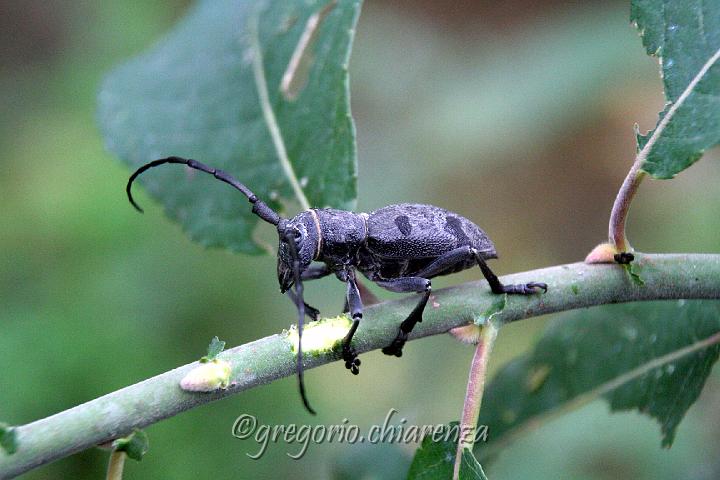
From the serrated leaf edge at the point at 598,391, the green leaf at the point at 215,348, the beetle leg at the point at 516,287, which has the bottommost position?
the serrated leaf edge at the point at 598,391

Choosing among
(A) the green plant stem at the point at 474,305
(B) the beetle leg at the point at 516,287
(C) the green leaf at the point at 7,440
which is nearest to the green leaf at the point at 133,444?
(A) the green plant stem at the point at 474,305

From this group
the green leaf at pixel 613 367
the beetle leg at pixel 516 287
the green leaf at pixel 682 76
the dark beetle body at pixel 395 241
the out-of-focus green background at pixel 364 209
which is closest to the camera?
the green leaf at pixel 682 76

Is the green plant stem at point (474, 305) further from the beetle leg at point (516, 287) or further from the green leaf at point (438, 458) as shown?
the green leaf at point (438, 458)

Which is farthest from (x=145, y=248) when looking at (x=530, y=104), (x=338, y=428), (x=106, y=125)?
(x=530, y=104)

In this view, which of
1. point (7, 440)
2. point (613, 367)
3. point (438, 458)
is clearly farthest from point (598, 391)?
point (7, 440)

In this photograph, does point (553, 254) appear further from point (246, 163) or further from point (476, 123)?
point (246, 163)
